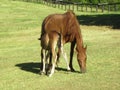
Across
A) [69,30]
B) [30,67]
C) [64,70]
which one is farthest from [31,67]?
[69,30]

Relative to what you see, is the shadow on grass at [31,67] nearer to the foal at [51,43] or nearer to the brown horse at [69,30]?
the foal at [51,43]

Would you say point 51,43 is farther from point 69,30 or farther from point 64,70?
point 64,70

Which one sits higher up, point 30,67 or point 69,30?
point 69,30

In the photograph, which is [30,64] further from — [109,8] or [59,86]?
[109,8]

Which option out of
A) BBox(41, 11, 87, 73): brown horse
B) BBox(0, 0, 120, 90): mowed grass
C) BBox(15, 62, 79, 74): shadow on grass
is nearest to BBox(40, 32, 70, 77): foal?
BBox(41, 11, 87, 73): brown horse

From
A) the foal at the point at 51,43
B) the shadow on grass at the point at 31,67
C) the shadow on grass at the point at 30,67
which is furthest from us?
the shadow on grass at the point at 30,67

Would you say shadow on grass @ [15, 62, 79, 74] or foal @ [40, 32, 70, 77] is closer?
foal @ [40, 32, 70, 77]

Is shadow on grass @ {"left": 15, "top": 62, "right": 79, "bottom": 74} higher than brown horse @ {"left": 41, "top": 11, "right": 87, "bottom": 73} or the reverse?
the reverse

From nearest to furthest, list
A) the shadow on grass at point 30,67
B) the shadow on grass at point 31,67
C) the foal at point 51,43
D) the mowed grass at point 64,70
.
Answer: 1. the mowed grass at point 64,70
2. the foal at point 51,43
3. the shadow on grass at point 31,67
4. the shadow on grass at point 30,67

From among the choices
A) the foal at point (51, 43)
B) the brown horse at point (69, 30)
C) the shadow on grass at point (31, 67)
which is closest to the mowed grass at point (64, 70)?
the shadow on grass at point (31, 67)

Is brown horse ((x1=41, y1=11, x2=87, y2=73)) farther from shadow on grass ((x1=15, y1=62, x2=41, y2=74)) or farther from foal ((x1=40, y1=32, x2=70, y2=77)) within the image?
shadow on grass ((x1=15, y1=62, x2=41, y2=74))

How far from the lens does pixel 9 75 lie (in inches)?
573

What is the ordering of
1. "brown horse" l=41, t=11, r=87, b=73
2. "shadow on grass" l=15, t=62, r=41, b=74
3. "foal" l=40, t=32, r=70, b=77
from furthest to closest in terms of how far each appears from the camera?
"shadow on grass" l=15, t=62, r=41, b=74
"brown horse" l=41, t=11, r=87, b=73
"foal" l=40, t=32, r=70, b=77

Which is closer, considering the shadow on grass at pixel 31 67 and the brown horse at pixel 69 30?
the brown horse at pixel 69 30
